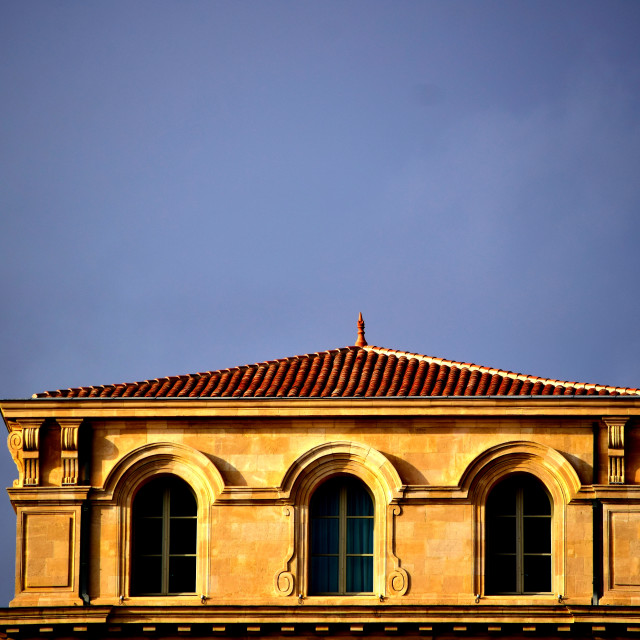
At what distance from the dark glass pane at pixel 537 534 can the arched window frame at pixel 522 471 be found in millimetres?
185

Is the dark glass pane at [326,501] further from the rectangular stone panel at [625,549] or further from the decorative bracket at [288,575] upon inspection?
the rectangular stone panel at [625,549]

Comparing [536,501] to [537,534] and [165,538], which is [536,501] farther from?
[165,538]

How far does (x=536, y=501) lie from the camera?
54156 mm

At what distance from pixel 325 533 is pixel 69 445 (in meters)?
6.59

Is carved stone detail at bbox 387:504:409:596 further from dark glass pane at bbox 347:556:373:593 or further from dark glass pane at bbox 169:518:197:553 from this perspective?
dark glass pane at bbox 169:518:197:553

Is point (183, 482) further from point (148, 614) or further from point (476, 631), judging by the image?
point (476, 631)

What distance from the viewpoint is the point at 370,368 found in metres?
56.6

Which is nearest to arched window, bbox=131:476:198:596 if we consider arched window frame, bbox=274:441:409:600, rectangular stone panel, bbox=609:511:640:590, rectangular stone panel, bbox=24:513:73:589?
rectangular stone panel, bbox=24:513:73:589

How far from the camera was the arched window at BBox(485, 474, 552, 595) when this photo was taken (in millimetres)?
53656

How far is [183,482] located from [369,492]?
4553 millimetres

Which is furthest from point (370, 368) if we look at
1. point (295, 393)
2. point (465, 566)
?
point (465, 566)

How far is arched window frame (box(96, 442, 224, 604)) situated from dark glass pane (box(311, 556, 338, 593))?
2569 mm

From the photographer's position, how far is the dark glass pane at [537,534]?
177 ft

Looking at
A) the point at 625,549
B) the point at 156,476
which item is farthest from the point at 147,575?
the point at 625,549
